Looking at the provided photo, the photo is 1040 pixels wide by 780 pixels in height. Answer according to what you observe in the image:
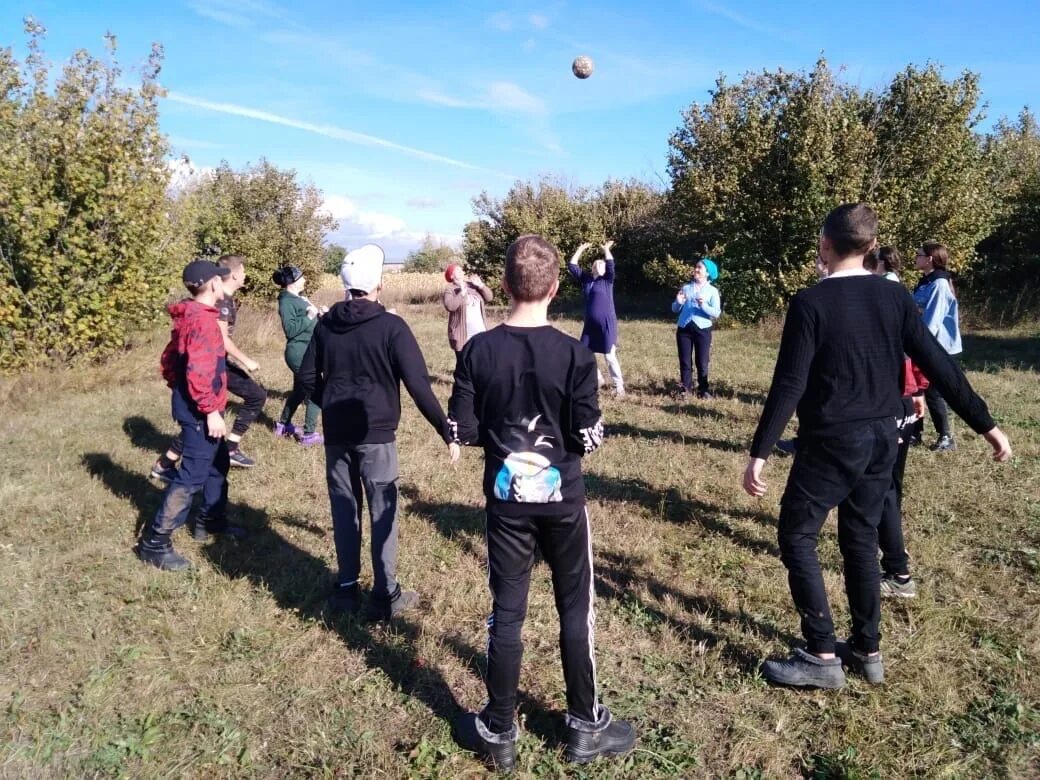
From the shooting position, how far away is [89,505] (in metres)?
5.61

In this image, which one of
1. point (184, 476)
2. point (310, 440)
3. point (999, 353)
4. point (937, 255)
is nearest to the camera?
point (184, 476)

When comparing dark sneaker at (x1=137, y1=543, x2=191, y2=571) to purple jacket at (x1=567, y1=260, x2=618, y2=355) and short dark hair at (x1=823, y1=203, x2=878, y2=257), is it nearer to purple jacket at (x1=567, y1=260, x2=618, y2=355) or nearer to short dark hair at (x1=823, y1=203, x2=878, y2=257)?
short dark hair at (x1=823, y1=203, x2=878, y2=257)

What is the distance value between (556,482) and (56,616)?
342cm

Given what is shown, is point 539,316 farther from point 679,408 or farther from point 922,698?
point 679,408

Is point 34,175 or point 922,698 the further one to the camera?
point 34,175

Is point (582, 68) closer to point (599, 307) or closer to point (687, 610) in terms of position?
point (599, 307)

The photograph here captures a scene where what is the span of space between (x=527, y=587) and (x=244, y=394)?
5022 mm

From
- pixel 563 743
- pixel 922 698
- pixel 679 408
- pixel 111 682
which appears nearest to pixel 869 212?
pixel 922 698

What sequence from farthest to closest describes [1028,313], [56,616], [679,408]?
[1028,313]
[679,408]
[56,616]

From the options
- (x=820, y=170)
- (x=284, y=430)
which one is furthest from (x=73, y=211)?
(x=820, y=170)

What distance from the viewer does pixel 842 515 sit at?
126 inches

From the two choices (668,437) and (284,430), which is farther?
(284,430)

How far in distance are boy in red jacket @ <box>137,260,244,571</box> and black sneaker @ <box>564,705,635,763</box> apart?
315 centimetres

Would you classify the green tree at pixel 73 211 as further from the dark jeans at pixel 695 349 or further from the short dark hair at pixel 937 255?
the short dark hair at pixel 937 255
